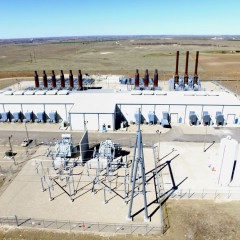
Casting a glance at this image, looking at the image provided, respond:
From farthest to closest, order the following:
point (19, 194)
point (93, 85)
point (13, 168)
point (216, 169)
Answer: point (93, 85) → point (13, 168) → point (216, 169) → point (19, 194)

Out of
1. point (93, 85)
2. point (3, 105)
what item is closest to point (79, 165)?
point (3, 105)

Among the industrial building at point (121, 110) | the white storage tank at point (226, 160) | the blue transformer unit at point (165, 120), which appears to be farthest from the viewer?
the blue transformer unit at point (165, 120)

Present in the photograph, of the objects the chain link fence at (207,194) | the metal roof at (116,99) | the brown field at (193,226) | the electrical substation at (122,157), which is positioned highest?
the metal roof at (116,99)

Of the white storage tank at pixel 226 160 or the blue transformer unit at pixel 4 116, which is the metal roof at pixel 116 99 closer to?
the blue transformer unit at pixel 4 116

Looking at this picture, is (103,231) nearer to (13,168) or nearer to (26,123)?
(13,168)

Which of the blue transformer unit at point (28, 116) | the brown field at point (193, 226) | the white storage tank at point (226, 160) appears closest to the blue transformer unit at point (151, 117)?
the white storage tank at point (226, 160)

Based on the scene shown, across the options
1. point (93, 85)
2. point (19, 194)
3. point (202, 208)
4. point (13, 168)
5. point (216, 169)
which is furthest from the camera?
point (93, 85)
